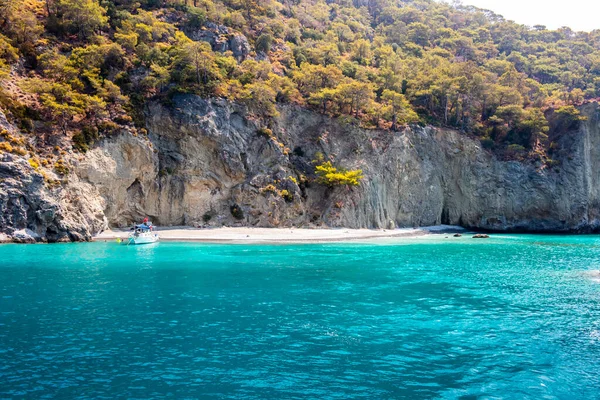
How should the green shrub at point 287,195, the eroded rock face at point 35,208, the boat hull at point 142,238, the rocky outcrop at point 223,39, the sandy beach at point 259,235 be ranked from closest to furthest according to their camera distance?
the eroded rock face at point 35,208
the boat hull at point 142,238
the sandy beach at point 259,235
the green shrub at point 287,195
the rocky outcrop at point 223,39

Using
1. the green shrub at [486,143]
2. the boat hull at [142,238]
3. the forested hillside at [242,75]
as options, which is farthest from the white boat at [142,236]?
the green shrub at [486,143]

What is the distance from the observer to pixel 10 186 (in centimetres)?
A: 3894

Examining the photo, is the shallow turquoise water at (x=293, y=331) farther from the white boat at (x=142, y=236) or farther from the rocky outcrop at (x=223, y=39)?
the rocky outcrop at (x=223, y=39)

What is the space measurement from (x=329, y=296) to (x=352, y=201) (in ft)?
133

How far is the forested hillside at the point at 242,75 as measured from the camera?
160 feet

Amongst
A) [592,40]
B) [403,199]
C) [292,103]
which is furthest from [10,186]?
[592,40]

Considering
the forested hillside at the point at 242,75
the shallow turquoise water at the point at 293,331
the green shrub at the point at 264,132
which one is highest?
the forested hillside at the point at 242,75

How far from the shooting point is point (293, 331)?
14.7 m

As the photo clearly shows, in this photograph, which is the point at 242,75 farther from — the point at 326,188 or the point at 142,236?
the point at 142,236

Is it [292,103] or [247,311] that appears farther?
[292,103]

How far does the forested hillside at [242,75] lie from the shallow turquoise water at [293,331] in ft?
83.2

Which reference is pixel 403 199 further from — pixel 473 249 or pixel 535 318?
pixel 535 318

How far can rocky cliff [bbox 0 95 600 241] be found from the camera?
45500mm

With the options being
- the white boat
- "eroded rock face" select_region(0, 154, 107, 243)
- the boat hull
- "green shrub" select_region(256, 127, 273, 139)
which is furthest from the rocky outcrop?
the boat hull
